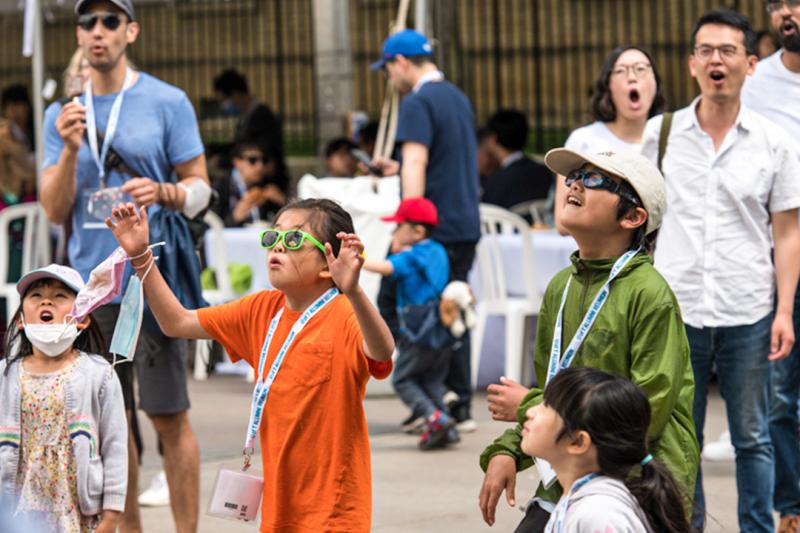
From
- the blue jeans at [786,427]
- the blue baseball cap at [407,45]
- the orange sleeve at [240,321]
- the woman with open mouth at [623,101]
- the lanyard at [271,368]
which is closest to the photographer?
the lanyard at [271,368]

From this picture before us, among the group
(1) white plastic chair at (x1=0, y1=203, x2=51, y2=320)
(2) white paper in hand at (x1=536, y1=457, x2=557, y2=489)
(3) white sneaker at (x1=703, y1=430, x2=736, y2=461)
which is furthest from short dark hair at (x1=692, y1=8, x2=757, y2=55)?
(1) white plastic chair at (x1=0, y1=203, x2=51, y2=320)

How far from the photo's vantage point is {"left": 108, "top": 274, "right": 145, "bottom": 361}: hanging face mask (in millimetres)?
4789

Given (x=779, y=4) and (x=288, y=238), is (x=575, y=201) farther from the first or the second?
(x=779, y=4)

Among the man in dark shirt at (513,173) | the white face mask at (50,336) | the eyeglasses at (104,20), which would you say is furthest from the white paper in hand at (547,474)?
the man in dark shirt at (513,173)

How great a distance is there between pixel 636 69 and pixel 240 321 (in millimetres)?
2389

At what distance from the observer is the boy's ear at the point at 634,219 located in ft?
13.9

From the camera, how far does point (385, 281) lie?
28.3ft

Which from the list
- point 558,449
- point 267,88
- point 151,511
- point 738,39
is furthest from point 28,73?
point 558,449

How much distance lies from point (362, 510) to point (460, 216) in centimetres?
424

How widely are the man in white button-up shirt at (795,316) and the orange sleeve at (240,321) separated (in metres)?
2.36

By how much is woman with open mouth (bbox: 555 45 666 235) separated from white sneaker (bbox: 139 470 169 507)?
2333 mm

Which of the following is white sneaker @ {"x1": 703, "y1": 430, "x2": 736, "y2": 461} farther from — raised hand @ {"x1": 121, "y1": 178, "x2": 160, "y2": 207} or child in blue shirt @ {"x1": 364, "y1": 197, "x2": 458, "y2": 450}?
raised hand @ {"x1": 121, "y1": 178, "x2": 160, "y2": 207}

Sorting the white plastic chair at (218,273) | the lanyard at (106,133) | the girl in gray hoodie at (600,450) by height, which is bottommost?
the white plastic chair at (218,273)

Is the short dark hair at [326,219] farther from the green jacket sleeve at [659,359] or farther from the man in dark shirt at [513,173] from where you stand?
the man in dark shirt at [513,173]
